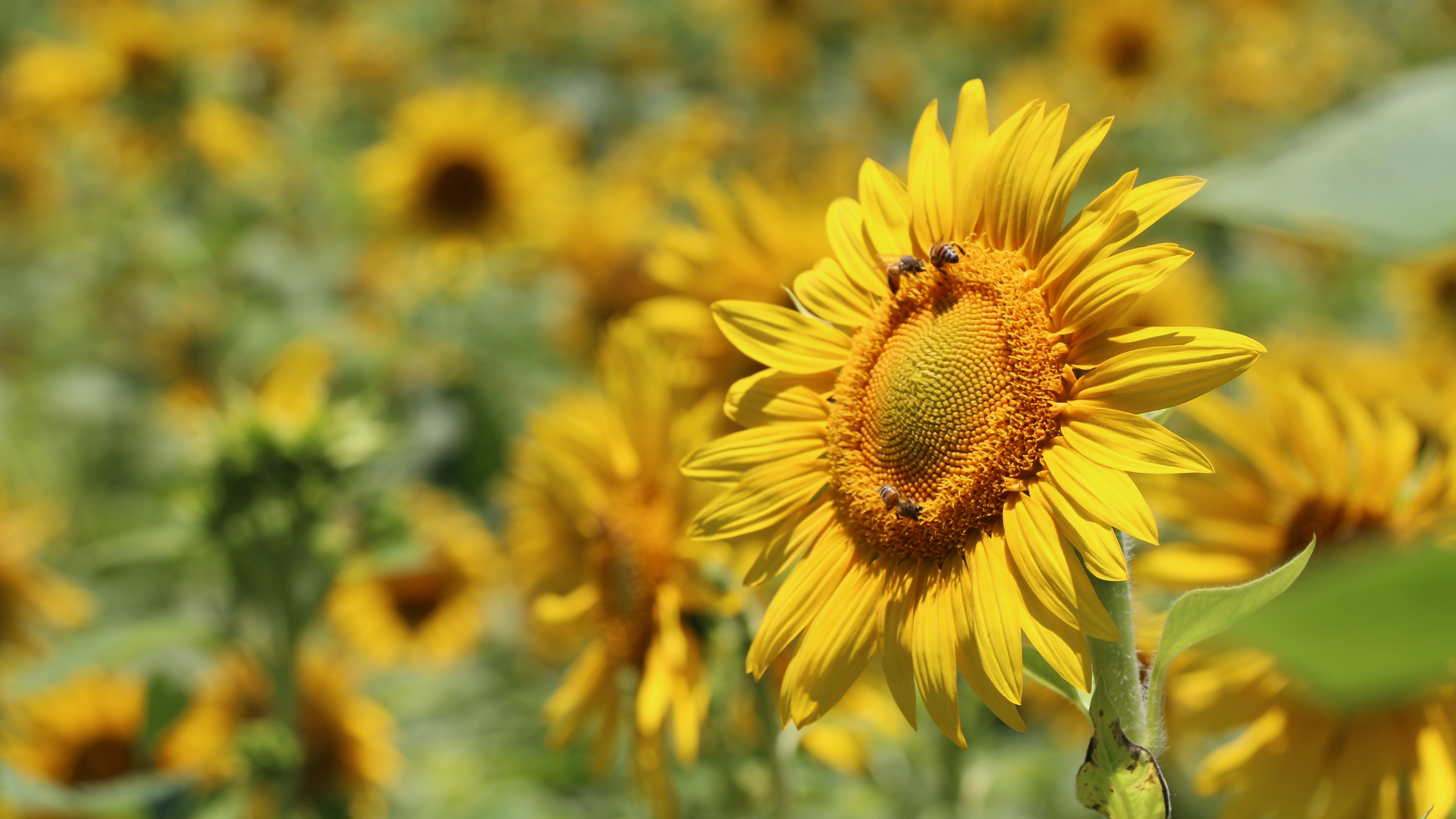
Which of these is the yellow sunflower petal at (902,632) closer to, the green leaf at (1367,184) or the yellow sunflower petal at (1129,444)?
the yellow sunflower petal at (1129,444)

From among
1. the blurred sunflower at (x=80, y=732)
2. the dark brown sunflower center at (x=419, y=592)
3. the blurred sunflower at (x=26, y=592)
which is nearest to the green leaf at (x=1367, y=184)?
the blurred sunflower at (x=80, y=732)

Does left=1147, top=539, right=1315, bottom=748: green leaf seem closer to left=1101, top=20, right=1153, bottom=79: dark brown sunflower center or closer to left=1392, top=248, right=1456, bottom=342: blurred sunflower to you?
left=1392, top=248, right=1456, bottom=342: blurred sunflower

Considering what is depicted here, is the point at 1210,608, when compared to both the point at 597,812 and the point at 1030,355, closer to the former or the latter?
the point at 1030,355

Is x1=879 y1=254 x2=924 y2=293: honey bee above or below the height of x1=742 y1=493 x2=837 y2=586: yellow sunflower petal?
above

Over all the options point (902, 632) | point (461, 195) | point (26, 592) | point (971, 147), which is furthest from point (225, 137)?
point (902, 632)

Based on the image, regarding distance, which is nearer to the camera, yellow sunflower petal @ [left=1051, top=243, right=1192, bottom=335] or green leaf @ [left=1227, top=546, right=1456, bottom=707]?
green leaf @ [left=1227, top=546, right=1456, bottom=707]

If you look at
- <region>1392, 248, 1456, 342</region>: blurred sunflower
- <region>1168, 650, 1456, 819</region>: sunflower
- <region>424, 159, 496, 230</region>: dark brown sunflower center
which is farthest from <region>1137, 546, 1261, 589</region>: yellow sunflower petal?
<region>424, 159, 496, 230</region>: dark brown sunflower center
